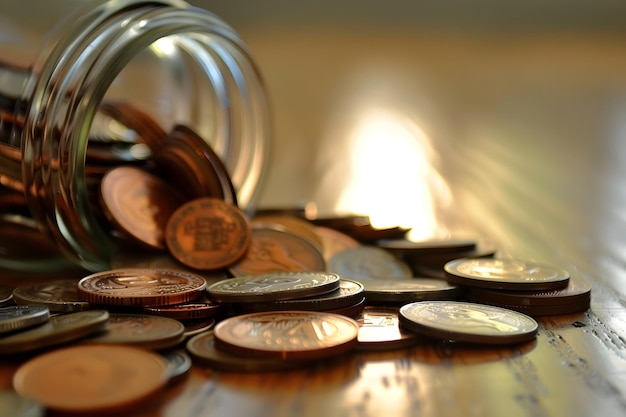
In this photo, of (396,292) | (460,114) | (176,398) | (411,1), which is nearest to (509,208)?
(396,292)

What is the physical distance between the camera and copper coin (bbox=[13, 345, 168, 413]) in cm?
56

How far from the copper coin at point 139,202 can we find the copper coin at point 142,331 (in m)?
0.26

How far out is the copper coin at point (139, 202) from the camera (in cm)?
104

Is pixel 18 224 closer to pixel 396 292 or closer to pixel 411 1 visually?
pixel 396 292

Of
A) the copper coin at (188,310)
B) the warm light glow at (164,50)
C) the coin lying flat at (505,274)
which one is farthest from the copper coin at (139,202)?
the warm light glow at (164,50)

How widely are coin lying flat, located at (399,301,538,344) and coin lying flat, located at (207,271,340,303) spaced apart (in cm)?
11

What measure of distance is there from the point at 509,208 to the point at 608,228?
0.89 feet

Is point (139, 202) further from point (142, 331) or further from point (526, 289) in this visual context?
point (526, 289)

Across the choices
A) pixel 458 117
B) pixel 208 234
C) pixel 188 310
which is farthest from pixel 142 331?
pixel 458 117

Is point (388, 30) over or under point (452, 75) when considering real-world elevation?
over

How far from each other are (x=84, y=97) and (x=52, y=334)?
38 centimetres

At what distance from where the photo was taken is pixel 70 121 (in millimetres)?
931

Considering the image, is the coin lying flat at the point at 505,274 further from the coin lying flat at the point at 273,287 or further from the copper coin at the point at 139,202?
the copper coin at the point at 139,202

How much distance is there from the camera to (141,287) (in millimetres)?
866
